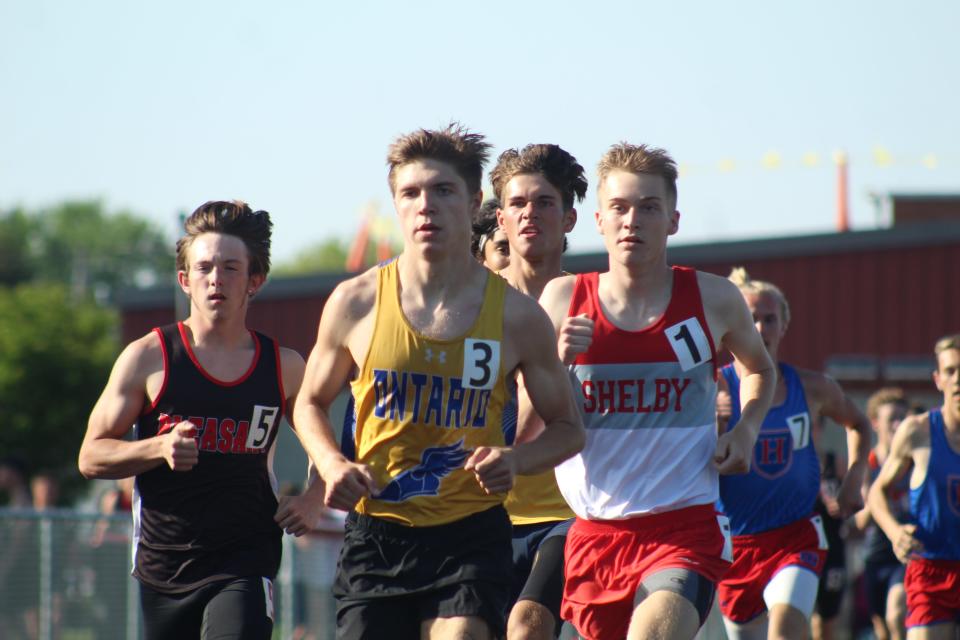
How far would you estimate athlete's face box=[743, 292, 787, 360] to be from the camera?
9461 mm

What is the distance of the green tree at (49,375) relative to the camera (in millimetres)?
47281

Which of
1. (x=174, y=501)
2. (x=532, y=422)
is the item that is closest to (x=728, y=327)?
(x=532, y=422)

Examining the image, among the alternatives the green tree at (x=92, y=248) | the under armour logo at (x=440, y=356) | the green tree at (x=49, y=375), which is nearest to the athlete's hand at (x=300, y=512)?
the under armour logo at (x=440, y=356)

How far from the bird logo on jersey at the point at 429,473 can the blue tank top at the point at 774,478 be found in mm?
3767

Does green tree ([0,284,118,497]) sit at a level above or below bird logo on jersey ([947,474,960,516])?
above

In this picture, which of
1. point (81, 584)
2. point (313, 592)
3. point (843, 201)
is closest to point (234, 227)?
point (81, 584)

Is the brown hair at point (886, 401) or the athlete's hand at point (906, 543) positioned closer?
the athlete's hand at point (906, 543)

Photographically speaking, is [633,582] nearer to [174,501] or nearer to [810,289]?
[174,501]

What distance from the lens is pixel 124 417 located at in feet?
22.2

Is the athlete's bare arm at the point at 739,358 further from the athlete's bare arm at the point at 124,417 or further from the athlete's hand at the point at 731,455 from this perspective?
the athlete's bare arm at the point at 124,417

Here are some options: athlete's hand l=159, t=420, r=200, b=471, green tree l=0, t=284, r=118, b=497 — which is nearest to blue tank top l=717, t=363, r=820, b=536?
athlete's hand l=159, t=420, r=200, b=471

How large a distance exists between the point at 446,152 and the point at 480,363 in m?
0.87

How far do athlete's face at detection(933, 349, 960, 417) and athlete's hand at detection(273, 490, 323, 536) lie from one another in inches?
195

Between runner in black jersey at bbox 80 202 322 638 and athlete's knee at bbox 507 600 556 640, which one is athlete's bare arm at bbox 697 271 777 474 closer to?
athlete's knee at bbox 507 600 556 640
